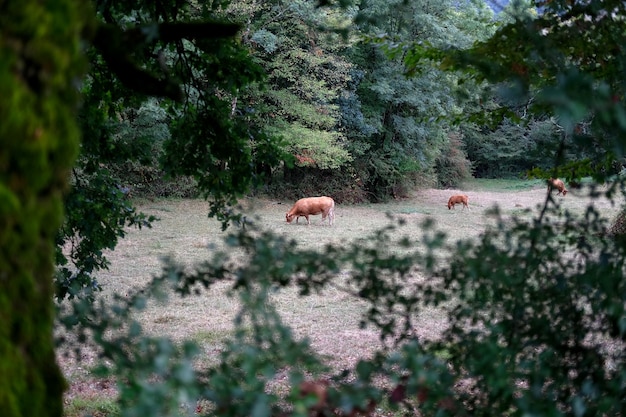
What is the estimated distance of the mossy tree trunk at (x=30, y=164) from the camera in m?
0.94

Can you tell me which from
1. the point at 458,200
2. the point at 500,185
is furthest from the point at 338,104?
the point at 500,185

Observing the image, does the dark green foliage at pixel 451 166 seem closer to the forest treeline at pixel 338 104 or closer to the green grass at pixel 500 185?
the green grass at pixel 500 185

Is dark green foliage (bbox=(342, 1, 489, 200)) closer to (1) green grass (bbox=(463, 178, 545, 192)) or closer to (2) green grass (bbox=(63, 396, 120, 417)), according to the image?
(1) green grass (bbox=(463, 178, 545, 192))

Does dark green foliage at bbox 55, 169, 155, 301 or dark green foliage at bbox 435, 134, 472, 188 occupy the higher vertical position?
dark green foliage at bbox 435, 134, 472, 188

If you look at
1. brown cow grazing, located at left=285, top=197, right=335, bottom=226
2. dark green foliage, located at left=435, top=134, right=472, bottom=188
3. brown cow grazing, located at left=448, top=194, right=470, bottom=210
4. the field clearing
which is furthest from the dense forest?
dark green foliage, located at left=435, top=134, right=472, bottom=188

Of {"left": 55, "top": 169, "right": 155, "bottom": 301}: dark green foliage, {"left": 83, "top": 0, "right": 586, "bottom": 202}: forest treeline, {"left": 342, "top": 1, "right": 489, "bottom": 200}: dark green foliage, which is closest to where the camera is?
{"left": 55, "top": 169, "right": 155, "bottom": 301}: dark green foliage

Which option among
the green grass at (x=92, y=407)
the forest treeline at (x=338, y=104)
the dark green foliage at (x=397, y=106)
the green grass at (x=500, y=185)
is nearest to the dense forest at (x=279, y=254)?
the green grass at (x=92, y=407)

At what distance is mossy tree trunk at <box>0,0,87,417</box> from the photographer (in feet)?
3.07

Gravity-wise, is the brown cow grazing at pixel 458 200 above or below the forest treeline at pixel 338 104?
below

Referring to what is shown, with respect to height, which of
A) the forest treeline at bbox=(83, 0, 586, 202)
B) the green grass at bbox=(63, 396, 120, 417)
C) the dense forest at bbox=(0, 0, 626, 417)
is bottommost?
the green grass at bbox=(63, 396, 120, 417)

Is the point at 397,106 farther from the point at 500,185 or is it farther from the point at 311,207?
the point at 500,185

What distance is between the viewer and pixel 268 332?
126 cm

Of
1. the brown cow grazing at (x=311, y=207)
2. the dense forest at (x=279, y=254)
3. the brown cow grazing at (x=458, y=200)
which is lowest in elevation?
the brown cow grazing at (x=311, y=207)

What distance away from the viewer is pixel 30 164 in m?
0.96
